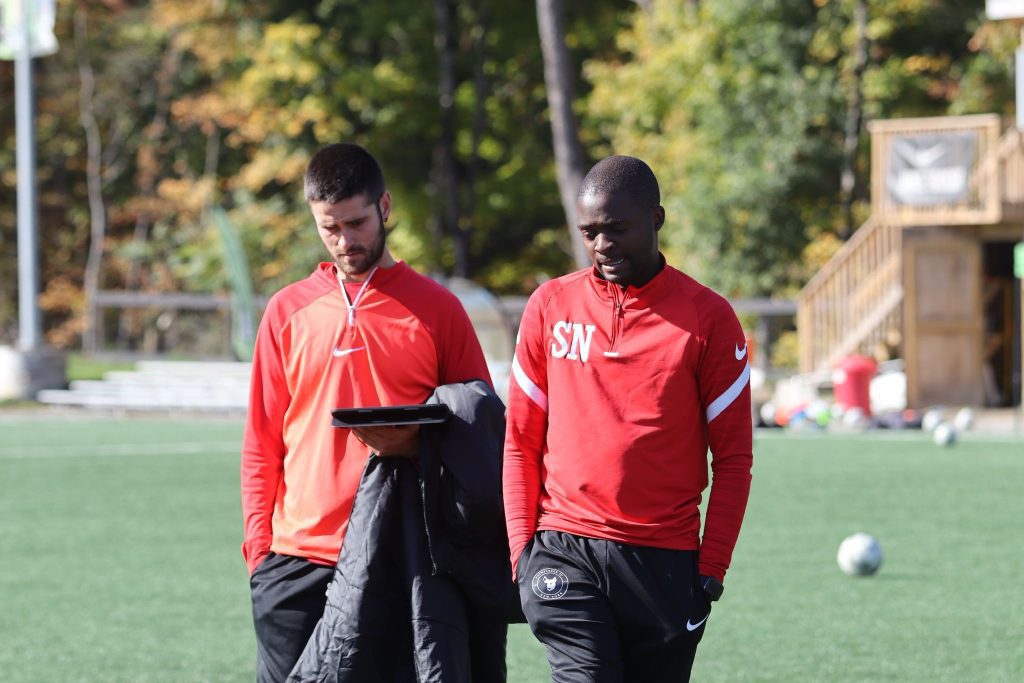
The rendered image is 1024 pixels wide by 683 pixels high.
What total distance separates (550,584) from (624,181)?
990mm

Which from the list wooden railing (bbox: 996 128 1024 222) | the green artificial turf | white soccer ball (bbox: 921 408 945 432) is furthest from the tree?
the green artificial turf

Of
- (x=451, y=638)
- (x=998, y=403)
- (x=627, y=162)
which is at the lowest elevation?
(x=998, y=403)

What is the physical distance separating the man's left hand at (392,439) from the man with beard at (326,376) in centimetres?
4


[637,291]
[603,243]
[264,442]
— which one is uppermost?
[603,243]

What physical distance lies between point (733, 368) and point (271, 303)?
4.48 feet

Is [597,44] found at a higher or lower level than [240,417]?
higher

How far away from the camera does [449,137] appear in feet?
121

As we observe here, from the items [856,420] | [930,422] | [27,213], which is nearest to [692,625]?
[930,422]

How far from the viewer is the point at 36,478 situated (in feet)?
52.1

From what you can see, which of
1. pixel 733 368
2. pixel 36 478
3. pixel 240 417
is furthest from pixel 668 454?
pixel 240 417

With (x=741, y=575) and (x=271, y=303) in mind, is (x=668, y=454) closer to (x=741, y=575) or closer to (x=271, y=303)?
(x=271, y=303)

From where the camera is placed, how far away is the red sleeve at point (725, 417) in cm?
412

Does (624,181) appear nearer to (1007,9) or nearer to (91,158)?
(1007,9)

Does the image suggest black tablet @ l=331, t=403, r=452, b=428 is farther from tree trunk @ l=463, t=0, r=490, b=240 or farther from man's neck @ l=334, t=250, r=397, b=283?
→ tree trunk @ l=463, t=0, r=490, b=240
